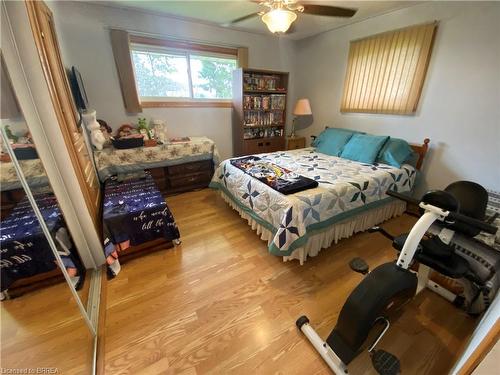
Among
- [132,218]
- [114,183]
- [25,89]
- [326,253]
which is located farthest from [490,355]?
[114,183]

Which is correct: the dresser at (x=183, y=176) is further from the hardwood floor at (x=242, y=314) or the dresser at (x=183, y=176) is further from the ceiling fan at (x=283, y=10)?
the ceiling fan at (x=283, y=10)

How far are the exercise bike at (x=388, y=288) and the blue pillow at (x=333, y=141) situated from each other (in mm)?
1862

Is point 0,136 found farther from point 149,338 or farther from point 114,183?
point 114,183

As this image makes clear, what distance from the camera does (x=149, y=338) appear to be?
1.27 meters

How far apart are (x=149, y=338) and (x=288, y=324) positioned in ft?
2.84

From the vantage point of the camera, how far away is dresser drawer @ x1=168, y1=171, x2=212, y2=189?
3.09 m

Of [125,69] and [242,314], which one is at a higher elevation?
[125,69]

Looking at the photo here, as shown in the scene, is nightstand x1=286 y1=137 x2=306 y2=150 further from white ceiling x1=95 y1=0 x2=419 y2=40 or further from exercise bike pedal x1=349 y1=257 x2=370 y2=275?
exercise bike pedal x1=349 y1=257 x2=370 y2=275

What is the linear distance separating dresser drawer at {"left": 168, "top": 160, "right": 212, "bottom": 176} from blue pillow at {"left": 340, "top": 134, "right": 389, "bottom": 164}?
1979 millimetres

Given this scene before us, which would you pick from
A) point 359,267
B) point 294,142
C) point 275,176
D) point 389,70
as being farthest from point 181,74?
point 359,267

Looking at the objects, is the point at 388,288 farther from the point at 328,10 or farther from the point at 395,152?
the point at 328,10

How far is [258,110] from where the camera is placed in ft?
11.8

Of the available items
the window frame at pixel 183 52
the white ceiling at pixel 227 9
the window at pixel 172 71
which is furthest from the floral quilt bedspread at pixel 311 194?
the white ceiling at pixel 227 9

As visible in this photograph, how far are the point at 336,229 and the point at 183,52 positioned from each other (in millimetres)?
3195
